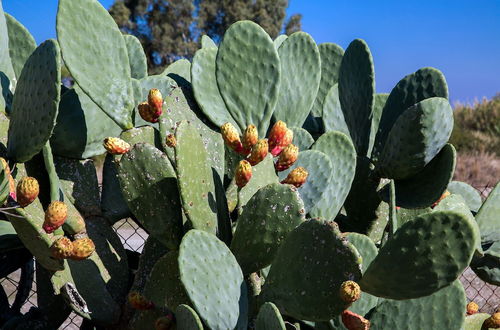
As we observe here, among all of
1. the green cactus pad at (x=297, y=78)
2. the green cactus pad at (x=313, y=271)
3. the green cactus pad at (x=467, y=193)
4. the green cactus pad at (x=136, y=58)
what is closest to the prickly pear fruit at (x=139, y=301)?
the green cactus pad at (x=313, y=271)

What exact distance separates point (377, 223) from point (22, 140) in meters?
1.08

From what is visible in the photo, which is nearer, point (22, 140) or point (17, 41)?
point (22, 140)

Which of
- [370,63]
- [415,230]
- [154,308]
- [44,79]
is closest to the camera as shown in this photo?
[415,230]

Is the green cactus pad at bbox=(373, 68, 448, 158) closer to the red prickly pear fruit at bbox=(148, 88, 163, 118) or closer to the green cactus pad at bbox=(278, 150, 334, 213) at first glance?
the green cactus pad at bbox=(278, 150, 334, 213)

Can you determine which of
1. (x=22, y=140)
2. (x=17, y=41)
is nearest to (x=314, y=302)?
(x=22, y=140)

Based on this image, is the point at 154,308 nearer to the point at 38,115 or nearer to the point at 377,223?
the point at 38,115

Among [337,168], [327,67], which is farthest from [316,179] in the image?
[327,67]

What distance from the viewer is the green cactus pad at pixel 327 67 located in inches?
93.0

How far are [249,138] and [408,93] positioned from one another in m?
0.62

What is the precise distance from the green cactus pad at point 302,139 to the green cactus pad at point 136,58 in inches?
21.5

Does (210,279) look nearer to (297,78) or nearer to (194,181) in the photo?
(194,181)

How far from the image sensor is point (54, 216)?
1453 mm

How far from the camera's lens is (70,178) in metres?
1.81

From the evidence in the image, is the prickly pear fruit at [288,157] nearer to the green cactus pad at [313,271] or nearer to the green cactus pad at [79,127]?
the green cactus pad at [313,271]
